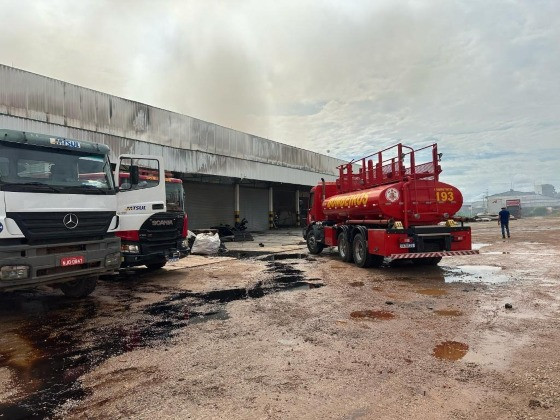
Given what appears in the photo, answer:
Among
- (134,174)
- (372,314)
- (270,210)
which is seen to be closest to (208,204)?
(270,210)

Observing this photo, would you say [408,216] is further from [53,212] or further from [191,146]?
[191,146]

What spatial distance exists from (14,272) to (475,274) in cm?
975

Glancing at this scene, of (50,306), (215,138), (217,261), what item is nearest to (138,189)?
(50,306)

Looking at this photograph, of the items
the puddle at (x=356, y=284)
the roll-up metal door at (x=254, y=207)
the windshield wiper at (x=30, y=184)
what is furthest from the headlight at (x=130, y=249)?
the roll-up metal door at (x=254, y=207)

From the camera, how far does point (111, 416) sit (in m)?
3.05

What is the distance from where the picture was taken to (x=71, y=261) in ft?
20.4

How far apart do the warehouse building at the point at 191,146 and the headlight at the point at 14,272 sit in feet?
11.3

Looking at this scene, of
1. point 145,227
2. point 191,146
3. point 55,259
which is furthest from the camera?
point 191,146

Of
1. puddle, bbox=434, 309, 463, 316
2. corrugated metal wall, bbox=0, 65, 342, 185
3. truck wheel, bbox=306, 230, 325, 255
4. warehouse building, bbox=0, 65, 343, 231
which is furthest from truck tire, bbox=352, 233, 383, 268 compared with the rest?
corrugated metal wall, bbox=0, 65, 342, 185

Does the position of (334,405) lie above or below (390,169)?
below

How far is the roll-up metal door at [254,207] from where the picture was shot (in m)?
34.2

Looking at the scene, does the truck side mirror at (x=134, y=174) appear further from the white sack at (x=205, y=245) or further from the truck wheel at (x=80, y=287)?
the white sack at (x=205, y=245)

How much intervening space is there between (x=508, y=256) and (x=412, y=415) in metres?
12.0

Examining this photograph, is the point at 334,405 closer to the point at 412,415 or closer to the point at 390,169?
the point at 412,415
